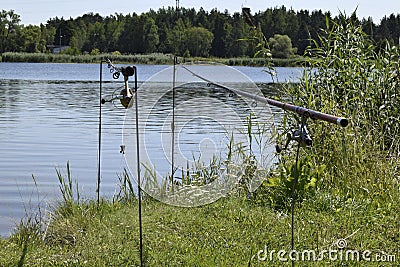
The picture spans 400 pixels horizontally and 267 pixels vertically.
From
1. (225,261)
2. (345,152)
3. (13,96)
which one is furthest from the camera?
(13,96)

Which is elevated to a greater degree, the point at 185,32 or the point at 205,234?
the point at 185,32

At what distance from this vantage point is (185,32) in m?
21.9

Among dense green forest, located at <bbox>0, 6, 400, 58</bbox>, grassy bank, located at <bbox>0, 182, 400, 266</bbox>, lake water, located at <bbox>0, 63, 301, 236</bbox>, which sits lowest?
lake water, located at <bbox>0, 63, 301, 236</bbox>

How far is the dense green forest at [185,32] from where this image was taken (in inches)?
425

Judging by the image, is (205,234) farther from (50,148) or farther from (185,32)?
(185,32)

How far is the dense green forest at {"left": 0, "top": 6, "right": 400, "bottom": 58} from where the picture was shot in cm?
1080

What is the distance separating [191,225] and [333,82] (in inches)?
126

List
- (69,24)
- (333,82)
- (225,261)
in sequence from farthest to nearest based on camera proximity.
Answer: (69,24) < (333,82) < (225,261)

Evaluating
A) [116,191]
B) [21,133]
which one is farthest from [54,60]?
[116,191]

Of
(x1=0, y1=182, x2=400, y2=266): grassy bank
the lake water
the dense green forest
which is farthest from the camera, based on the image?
the dense green forest

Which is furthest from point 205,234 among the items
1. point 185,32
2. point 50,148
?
point 185,32

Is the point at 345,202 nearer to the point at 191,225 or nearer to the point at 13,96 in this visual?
the point at 191,225

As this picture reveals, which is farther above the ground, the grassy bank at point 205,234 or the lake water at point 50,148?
the grassy bank at point 205,234

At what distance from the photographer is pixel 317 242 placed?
4.54 m
